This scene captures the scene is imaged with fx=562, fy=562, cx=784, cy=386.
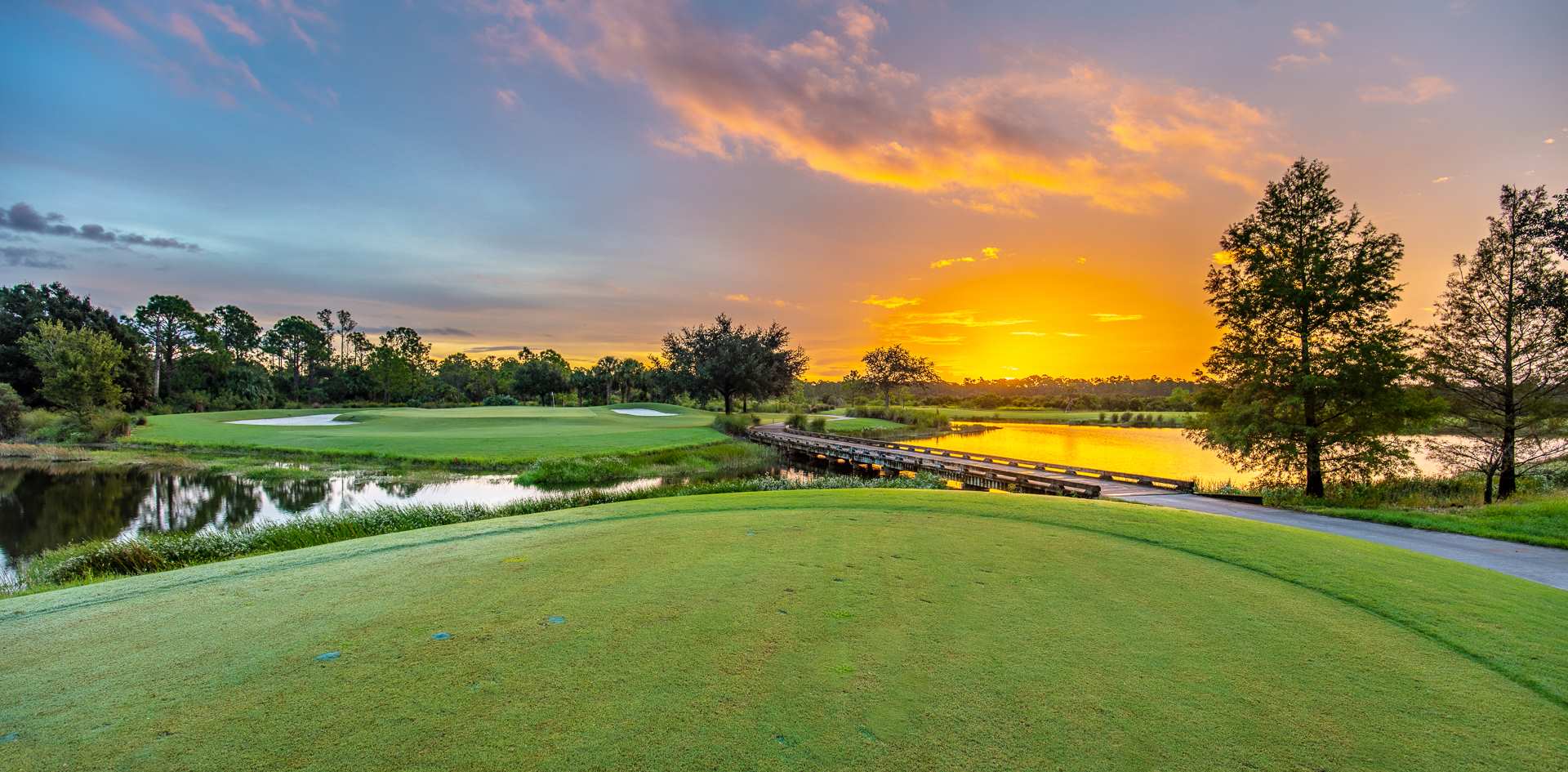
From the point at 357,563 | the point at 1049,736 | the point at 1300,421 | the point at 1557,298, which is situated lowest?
the point at 357,563

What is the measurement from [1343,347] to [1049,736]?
1937 cm

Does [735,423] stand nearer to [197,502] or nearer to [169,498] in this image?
[197,502]

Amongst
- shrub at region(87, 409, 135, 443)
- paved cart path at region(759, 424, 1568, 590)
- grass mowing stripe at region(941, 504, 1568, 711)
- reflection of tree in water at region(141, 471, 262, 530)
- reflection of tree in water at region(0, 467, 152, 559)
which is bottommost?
Answer: reflection of tree in water at region(0, 467, 152, 559)

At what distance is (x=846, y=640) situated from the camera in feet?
13.8

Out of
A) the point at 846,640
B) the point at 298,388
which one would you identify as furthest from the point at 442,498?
the point at 298,388

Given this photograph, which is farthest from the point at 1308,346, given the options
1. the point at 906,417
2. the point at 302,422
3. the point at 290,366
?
the point at 290,366

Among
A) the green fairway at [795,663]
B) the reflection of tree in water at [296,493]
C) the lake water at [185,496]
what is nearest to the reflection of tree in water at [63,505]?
the lake water at [185,496]

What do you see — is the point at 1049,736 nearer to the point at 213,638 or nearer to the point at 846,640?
the point at 846,640

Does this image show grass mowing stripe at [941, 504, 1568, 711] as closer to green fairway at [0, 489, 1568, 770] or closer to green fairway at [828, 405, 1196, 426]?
green fairway at [0, 489, 1568, 770]

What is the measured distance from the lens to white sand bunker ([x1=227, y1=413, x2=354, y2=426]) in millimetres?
38969

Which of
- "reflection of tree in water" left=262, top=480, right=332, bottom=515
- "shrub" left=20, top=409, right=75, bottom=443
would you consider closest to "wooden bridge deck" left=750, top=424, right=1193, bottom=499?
"reflection of tree in water" left=262, top=480, right=332, bottom=515

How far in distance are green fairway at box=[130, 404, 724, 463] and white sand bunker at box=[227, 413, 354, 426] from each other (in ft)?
3.23

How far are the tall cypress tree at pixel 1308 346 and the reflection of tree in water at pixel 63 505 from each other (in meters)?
31.1

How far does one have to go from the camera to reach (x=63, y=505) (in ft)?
57.4
